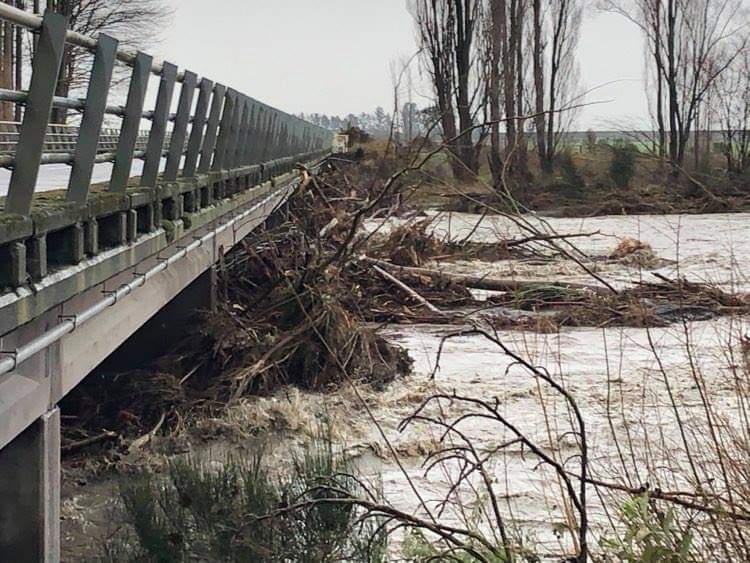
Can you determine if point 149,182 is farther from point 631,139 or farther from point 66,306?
point 631,139

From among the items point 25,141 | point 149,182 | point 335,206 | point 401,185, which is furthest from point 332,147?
point 25,141

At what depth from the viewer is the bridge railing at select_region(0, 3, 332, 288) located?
457 cm

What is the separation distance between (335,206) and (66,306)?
34.9ft

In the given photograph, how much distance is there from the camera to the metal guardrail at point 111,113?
4.57 meters

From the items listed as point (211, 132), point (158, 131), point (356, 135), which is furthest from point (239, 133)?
point (356, 135)

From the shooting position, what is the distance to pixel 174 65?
25.5 feet

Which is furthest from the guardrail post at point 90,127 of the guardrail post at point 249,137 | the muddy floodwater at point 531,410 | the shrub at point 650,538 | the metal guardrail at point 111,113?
the guardrail post at point 249,137

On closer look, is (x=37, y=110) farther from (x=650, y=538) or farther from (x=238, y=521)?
(x=650, y=538)

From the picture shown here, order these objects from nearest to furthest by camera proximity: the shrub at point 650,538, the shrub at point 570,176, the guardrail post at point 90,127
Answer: the shrub at point 650,538
the guardrail post at point 90,127
the shrub at point 570,176

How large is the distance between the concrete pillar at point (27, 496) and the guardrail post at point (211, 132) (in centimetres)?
494

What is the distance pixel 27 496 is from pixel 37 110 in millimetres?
1903

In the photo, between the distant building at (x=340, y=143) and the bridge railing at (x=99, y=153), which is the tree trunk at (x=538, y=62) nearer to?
the distant building at (x=340, y=143)

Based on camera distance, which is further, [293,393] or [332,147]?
[332,147]

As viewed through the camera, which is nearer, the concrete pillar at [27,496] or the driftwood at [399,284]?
the concrete pillar at [27,496]
